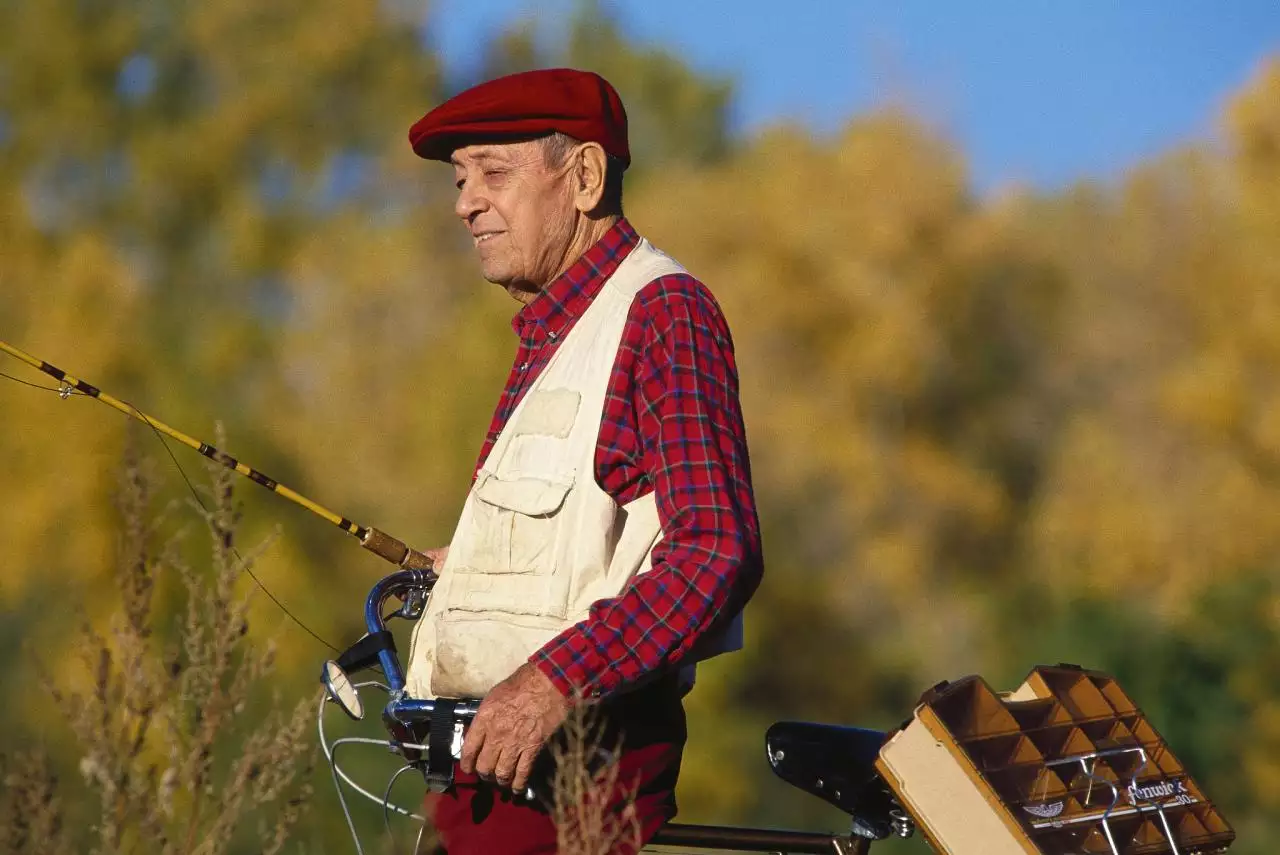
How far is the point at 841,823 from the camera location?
11461 millimetres

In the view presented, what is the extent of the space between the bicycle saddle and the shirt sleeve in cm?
42

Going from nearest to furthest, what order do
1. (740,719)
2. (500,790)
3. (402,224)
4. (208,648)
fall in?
(208,648) → (500,790) → (740,719) → (402,224)

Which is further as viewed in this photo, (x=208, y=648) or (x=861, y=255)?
(x=861, y=255)

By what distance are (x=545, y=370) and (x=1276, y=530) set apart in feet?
60.7

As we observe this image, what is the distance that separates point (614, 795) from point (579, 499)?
45cm

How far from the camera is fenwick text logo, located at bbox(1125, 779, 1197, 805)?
300cm

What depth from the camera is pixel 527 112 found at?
325 centimetres

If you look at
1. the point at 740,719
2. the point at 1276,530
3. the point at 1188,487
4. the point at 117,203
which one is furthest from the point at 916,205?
the point at 740,719

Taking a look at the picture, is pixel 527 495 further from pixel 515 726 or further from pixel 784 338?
pixel 784 338

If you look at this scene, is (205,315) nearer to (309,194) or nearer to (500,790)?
(309,194)

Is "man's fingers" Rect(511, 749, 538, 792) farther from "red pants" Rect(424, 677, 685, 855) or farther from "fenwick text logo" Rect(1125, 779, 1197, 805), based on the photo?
"fenwick text logo" Rect(1125, 779, 1197, 805)

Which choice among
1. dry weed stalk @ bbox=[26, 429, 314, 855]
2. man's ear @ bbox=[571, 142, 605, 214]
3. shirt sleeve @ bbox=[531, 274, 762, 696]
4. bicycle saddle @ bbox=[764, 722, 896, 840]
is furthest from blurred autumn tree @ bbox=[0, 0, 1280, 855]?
dry weed stalk @ bbox=[26, 429, 314, 855]

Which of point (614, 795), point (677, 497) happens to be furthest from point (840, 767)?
point (677, 497)

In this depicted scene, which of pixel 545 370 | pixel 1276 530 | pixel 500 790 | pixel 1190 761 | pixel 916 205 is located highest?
pixel 916 205
